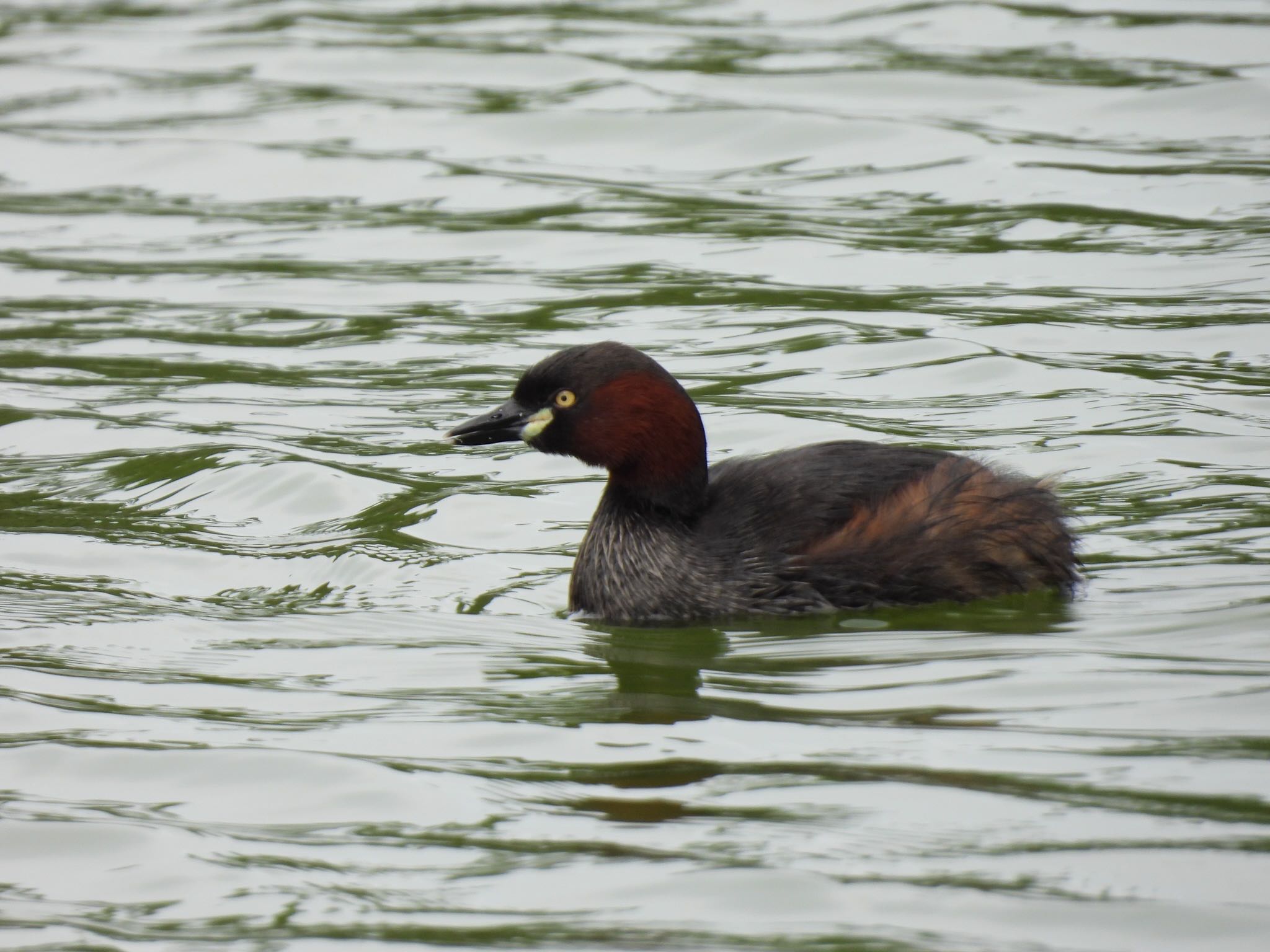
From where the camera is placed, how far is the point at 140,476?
785 cm

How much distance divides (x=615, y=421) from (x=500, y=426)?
42cm

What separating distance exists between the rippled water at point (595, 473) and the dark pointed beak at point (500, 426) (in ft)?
1.61

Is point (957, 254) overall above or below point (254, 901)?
above

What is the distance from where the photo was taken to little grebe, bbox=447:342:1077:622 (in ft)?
20.6

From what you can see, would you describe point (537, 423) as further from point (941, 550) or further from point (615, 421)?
point (941, 550)

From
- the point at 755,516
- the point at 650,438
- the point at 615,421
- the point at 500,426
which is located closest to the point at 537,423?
the point at 500,426

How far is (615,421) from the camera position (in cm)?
648

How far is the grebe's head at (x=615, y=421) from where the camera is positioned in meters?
6.46

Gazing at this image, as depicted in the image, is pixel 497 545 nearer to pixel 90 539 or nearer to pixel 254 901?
pixel 90 539

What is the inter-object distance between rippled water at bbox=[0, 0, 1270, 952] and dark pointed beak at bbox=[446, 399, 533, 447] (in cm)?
49

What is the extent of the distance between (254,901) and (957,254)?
22.3 feet

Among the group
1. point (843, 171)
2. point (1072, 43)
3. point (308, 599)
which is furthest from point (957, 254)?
point (308, 599)

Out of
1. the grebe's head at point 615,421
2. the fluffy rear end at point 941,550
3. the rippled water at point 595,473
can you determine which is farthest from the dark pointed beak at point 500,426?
the fluffy rear end at point 941,550

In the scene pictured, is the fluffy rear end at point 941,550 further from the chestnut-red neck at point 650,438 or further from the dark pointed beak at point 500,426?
the dark pointed beak at point 500,426
